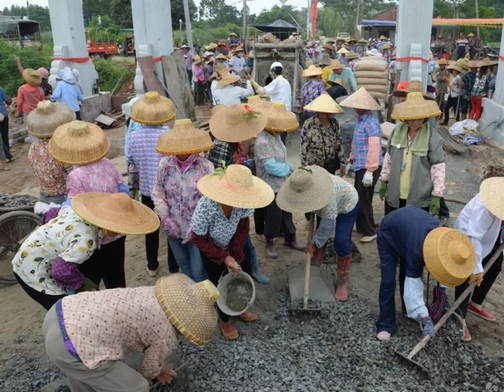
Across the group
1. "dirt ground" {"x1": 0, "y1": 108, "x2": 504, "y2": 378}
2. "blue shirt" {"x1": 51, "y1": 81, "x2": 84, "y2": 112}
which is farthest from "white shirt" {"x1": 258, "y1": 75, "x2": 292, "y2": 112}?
"blue shirt" {"x1": 51, "y1": 81, "x2": 84, "y2": 112}

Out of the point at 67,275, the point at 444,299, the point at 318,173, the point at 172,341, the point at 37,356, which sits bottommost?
the point at 37,356

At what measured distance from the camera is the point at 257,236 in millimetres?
5551

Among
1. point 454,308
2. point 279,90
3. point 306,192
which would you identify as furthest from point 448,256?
Answer: point 279,90

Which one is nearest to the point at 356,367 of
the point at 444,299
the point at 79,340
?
the point at 444,299

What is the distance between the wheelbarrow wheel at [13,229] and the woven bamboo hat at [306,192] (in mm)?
2690

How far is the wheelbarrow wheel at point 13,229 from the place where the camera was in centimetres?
457

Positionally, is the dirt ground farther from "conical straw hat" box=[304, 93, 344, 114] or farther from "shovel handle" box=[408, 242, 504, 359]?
"conical straw hat" box=[304, 93, 344, 114]

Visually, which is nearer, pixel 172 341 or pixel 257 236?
pixel 172 341

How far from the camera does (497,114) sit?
943 centimetres

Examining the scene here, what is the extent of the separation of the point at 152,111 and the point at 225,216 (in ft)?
5.08

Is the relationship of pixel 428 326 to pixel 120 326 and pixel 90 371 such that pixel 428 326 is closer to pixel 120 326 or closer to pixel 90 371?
pixel 120 326

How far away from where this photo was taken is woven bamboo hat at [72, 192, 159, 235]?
9.39ft

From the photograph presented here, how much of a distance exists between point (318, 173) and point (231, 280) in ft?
3.75

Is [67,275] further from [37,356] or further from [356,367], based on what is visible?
[356,367]
